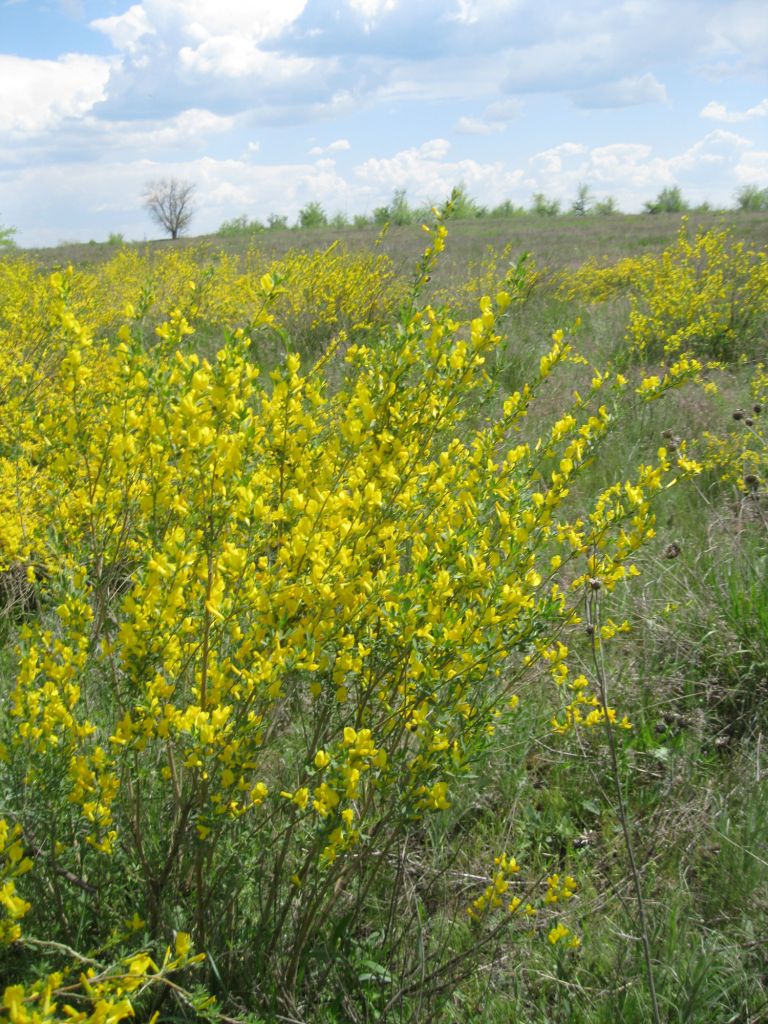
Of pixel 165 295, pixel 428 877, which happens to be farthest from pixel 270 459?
pixel 165 295

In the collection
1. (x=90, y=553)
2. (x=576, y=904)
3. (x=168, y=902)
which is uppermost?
(x=90, y=553)

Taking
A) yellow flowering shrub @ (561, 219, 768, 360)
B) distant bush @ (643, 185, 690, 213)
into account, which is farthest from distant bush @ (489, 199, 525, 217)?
yellow flowering shrub @ (561, 219, 768, 360)

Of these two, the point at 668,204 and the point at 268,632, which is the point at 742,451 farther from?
the point at 668,204

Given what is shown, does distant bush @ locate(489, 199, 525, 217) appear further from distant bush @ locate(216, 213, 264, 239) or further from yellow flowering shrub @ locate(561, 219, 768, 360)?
yellow flowering shrub @ locate(561, 219, 768, 360)

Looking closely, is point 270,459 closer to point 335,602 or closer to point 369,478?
point 369,478

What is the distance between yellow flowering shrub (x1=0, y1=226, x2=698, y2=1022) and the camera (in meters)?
1.52

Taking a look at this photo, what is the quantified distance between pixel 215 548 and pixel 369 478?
38cm

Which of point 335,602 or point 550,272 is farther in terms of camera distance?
point 550,272

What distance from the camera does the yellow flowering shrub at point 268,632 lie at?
152cm

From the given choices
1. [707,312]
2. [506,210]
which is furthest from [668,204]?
[707,312]

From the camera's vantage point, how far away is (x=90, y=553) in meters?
2.12

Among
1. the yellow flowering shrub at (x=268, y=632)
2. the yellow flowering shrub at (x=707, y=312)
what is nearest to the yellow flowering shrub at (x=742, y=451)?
the yellow flowering shrub at (x=707, y=312)

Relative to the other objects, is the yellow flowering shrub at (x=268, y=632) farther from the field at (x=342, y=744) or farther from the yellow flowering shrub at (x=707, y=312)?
the yellow flowering shrub at (x=707, y=312)

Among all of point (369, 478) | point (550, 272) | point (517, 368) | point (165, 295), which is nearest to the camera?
point (369, 478)
